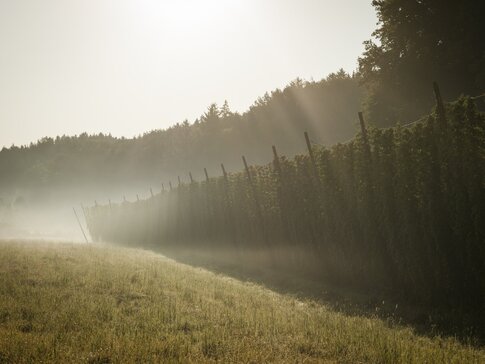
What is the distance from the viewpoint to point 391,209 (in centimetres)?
1207

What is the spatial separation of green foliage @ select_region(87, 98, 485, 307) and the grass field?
9.81 feet

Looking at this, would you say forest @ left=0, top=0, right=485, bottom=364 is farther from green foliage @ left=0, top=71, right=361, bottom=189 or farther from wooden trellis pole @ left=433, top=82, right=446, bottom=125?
green foliage @ left=0, top=71, right=361, bottom=189

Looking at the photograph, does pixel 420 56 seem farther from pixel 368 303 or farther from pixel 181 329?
pixel 181 329

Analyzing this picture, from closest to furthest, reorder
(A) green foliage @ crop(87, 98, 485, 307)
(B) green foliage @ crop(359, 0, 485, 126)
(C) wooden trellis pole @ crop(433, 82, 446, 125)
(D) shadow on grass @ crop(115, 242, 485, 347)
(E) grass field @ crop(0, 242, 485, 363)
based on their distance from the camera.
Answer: (E) grass field @ crop(0, 242, 485, 363), (D) shadow on grass @ crop(115, 242, 485, 347), (A) green foliage @ crop(87, 98, 485, 307), (C) wooden trellis pole @ crop(433, 82, 446, 125), (B) green foliage @ crop(359, 0, 485, 126)

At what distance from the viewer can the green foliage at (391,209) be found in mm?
9695

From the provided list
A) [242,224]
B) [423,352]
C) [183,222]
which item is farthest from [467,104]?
[183,222]

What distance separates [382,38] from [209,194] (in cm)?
1598

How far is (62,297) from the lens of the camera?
988 centimetres

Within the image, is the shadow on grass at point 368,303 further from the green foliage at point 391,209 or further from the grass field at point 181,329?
the grass field at point 181,329

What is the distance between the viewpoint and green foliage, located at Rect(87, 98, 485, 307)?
9.70m

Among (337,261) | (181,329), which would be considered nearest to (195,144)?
(337,261)

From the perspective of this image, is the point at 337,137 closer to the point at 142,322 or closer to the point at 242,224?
the point at 242,224

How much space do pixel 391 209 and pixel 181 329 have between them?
783 cm

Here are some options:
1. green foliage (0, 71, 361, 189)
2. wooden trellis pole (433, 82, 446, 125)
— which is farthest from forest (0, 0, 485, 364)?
green foliage (0, 71, 361, 189)
